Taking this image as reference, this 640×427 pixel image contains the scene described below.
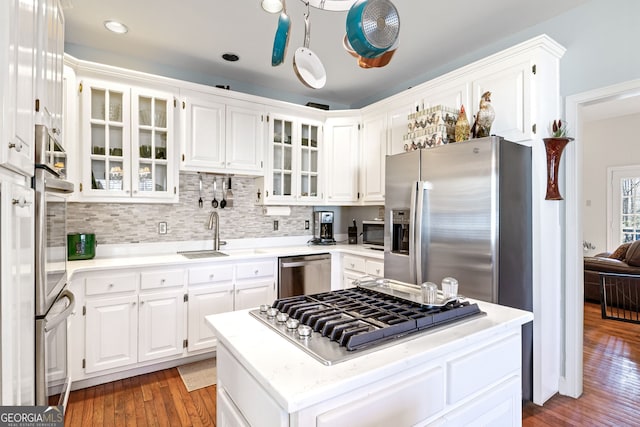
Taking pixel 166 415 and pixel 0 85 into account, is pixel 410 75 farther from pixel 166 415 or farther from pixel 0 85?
pixel 166 415

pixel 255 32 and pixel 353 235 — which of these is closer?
pixel 255 32

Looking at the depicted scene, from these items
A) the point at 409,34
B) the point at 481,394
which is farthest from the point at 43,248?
the point at 409,34

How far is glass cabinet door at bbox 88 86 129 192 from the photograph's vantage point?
2771 mm

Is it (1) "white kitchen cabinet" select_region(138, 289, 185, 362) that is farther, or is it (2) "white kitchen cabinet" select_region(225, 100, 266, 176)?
(2) "white kitchen cabinet" select_region(225, 100, 266, 176)

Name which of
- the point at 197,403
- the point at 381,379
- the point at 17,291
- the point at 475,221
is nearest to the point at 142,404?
the point at 197,403

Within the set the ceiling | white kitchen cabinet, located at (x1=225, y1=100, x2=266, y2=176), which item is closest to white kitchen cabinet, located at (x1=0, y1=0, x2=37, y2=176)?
the ceiling

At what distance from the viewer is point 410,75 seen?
3.63 metres

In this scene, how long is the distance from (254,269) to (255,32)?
2.09 metres

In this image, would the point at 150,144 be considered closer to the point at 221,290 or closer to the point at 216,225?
the point at 216,225

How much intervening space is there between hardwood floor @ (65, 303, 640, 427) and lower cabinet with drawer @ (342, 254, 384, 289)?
154 cm

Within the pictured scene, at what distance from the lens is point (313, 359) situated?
3.16 ft

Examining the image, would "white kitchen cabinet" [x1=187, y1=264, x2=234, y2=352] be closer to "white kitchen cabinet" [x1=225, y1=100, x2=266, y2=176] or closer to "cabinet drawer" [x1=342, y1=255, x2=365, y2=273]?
"white kitchen cabinet" [x1=225, y1=100, x2=266, y2=176]

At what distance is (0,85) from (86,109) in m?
2.28

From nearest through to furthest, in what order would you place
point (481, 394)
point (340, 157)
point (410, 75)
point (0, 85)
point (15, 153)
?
point (0, 85) < point (15, 153) < point (481, 394) < point (410, 75) < point (340, 157)
